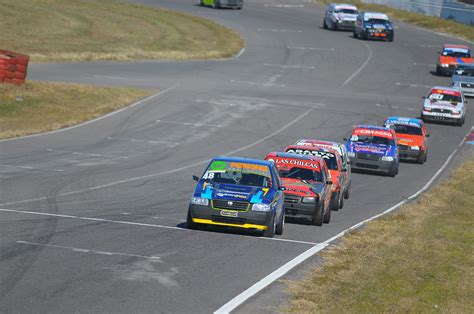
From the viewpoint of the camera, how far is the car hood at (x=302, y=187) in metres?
22.8

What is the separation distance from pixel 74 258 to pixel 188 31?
2326 inches

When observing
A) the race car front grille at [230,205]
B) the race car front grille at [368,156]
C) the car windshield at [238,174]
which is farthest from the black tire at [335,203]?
the race car front grille at [368,156]

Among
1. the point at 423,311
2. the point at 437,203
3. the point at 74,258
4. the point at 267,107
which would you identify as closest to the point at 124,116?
the point at 267,107

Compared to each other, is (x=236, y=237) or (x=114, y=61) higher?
(x=236, y=237)

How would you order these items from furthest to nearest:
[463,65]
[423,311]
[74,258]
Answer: [463,65], [74,258], [423,311]

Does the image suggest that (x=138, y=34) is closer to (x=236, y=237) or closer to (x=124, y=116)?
(x=124, y=116)

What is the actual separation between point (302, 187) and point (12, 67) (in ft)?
82.3

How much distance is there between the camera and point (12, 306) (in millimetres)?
12891

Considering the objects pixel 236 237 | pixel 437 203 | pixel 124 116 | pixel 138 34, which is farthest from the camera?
pixel 138 34

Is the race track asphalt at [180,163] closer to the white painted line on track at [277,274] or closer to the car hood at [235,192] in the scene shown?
the white painted line on track at [277,274]

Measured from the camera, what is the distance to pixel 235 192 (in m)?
20.3

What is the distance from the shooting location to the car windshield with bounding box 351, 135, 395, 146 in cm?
3622

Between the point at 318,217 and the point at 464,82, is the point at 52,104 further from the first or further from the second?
the point at 318,217

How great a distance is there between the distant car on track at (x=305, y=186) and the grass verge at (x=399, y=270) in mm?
1107
